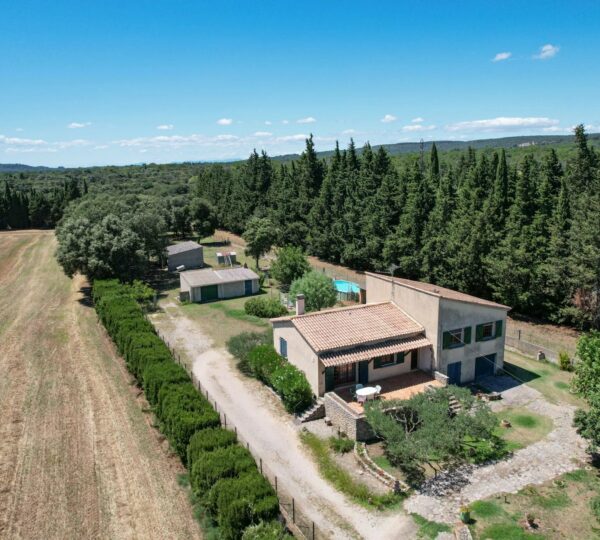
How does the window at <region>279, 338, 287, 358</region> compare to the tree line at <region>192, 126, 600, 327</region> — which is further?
the tree line at <region>192, 126, 600, 327</region>

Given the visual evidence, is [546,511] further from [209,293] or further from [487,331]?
[209,293]

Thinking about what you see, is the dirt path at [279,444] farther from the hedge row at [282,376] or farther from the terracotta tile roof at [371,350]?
the terracotta tile roof at [371,350]

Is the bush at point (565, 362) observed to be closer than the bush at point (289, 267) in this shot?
Yes

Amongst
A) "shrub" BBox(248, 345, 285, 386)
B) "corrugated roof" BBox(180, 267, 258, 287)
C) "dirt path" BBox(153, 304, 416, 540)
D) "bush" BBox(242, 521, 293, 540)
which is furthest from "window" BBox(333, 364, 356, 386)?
"corrugated roof" BBox(180, 267, 258, 287)

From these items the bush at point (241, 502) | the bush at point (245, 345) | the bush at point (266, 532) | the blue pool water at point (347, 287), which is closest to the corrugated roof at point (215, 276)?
the blue pool water at point (347, 287)

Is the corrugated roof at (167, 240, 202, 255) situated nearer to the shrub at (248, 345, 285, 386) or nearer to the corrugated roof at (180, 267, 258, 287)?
the corrugated roof at (180, 267, 258, 287)

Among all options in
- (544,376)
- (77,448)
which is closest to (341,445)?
(77,448)
